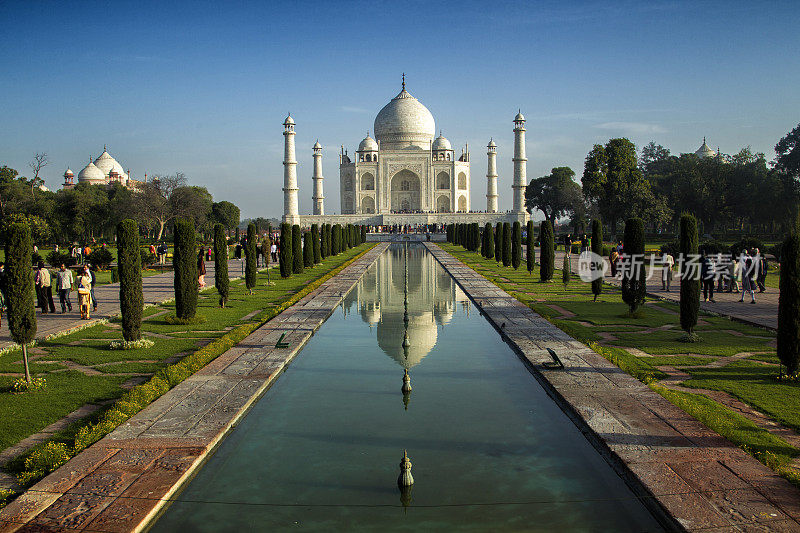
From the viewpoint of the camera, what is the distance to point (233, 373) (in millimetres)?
5750

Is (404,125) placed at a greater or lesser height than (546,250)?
greater

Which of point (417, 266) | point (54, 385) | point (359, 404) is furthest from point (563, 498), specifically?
point (417, 266)

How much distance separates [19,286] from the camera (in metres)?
5.65

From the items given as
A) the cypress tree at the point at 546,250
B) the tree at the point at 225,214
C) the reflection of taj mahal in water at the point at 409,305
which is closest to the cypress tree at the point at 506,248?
the reflection of taj mahal in water at the point at 409,305

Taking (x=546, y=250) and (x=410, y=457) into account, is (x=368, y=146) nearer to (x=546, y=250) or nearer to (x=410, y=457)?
(x=546, y=250)

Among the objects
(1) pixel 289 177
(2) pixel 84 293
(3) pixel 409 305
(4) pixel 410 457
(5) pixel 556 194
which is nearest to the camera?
(4) pixel 410 457

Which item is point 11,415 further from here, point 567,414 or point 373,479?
point 567,414

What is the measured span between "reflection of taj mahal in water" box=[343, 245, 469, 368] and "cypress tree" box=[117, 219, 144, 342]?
8.97ft

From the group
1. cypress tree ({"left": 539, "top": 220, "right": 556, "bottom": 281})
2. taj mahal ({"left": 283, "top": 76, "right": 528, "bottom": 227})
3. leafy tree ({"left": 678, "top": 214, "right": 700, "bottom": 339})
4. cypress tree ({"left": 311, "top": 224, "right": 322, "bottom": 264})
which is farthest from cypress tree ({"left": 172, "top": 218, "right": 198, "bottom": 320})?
taj mahal ({"left": 283, "top": 76, "right": 528, "bottom": 227})

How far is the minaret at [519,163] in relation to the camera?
43.6 m

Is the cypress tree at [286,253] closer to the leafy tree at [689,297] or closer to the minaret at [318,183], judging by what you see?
the leafy tree at [689,297]

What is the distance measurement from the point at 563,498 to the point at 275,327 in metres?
5.44

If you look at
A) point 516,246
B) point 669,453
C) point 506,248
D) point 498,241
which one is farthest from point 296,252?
point 669,453

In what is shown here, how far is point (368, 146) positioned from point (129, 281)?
46308mm
